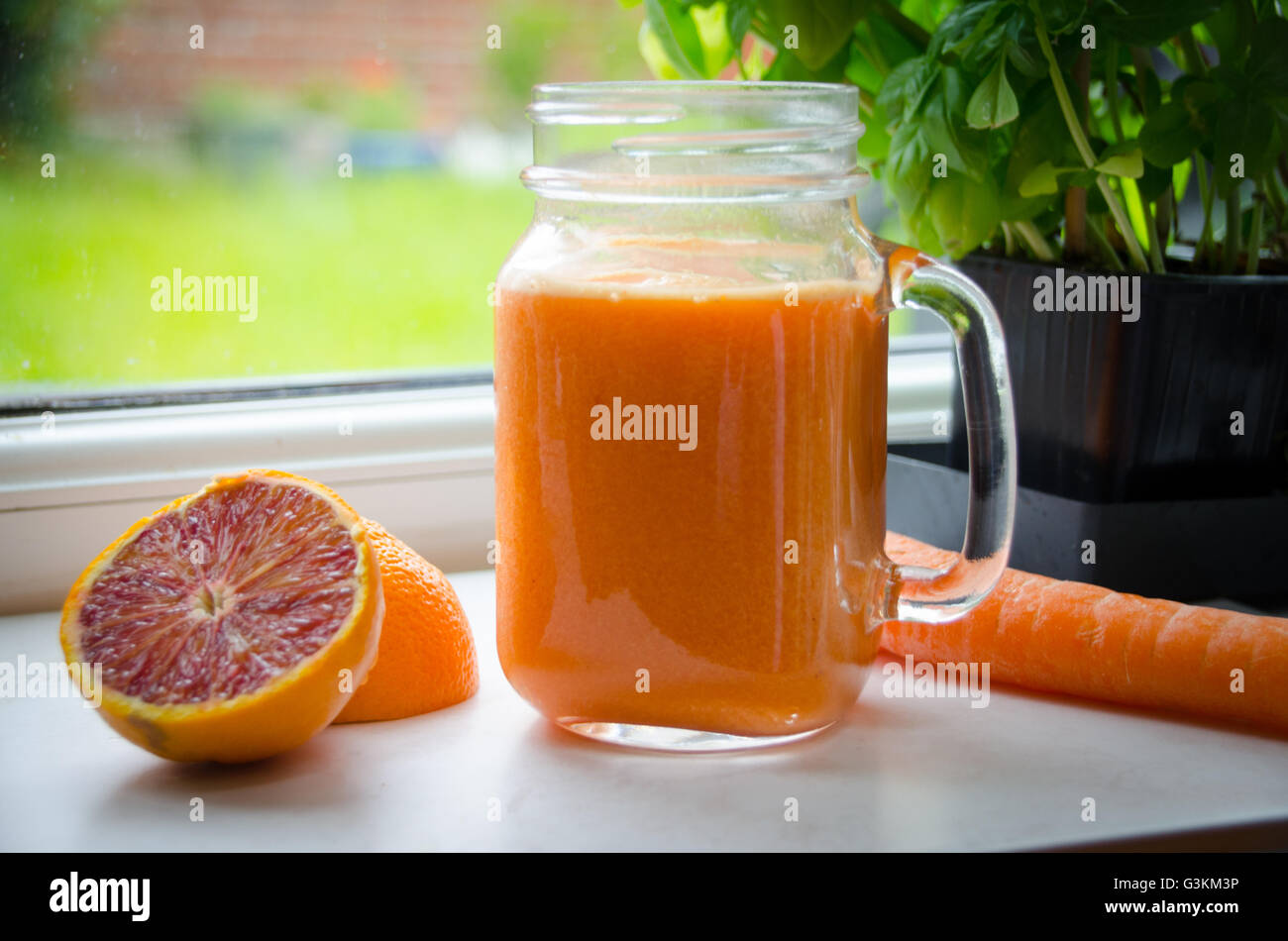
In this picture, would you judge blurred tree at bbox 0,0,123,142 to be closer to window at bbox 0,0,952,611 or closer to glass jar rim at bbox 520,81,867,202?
window at bbox 0,0,952,611

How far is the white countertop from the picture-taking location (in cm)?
65

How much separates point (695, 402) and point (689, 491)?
5 cm

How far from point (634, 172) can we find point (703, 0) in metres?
0.30

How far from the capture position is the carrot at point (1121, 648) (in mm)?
783

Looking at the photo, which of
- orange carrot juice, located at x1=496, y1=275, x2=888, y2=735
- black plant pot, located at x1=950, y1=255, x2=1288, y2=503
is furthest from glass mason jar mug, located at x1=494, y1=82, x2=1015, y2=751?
black plant pot, located at x1=950, y1=255, x2=1288, y2=503

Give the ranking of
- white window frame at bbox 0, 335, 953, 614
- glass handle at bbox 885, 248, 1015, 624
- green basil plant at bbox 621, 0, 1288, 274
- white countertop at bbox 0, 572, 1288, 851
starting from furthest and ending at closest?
white window frame at bbox 0, 335, 953, 614
green basil plant at bbox 621, 0, 1288, 274
glass handle at bbox 885, 248, 1015, 624
white countertop at bbox 0, 572, 1288, 851

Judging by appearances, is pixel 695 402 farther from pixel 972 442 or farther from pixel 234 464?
pixel 234 464

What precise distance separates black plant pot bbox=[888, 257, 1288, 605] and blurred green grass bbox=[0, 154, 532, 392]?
1.68 feet

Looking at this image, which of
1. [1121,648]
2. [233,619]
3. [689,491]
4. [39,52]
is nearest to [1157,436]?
[1121,648]

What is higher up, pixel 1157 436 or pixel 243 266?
pixel 243 266

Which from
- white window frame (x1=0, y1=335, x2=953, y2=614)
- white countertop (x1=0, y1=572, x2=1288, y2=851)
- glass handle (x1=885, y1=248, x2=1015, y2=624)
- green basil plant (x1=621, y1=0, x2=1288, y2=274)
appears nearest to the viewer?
white countertop (x1=0, y1=572, x2=1288, y2=851)

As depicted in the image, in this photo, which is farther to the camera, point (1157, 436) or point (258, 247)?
point (258, 247)

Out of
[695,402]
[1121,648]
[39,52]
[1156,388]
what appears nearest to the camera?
[695,402]

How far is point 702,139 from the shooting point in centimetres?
69
